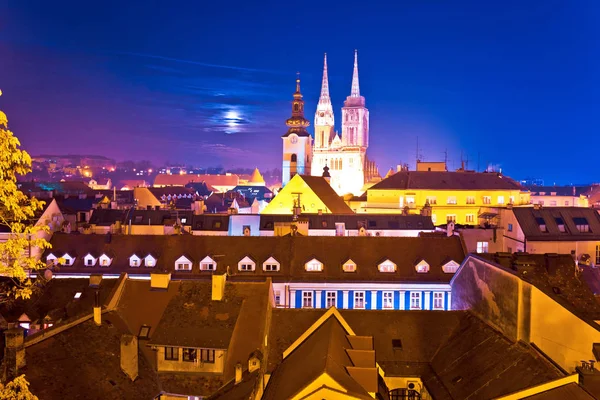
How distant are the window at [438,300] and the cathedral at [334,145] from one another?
282ft

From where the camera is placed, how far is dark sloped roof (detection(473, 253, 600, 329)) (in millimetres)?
23719

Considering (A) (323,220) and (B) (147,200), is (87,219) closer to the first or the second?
(A) (323,220)

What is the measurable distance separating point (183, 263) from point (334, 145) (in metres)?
128

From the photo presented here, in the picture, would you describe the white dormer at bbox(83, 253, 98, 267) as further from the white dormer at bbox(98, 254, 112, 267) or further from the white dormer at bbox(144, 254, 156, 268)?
the white dormer at bbox(144, 254, 156, 268)

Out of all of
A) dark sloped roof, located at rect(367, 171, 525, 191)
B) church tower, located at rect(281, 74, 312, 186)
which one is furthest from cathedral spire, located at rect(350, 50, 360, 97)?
dark sloped roof, located at rect(367, 171, 525, 191)

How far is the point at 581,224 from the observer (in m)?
59.5

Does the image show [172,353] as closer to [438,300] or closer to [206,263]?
[206,263]

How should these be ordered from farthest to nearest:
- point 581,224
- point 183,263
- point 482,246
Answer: point 581,224, point 482,246, point 183,263

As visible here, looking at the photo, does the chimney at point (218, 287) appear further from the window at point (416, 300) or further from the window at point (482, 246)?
the window at point (482, 246)

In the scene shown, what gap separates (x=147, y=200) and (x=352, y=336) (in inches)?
4187

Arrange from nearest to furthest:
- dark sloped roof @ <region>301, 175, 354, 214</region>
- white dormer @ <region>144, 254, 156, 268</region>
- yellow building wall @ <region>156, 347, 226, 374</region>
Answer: yellow building wall @ <region>156, 347, 226, 374</region>
white dormer @ <region>144, 254, 156, 268</region>
dark sloped roof @ <region>301, 175, 354, 214</region>

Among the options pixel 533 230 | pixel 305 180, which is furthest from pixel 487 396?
pixel 305 180

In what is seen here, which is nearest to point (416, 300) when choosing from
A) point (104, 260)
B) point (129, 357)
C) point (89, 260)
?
point (129, 357)

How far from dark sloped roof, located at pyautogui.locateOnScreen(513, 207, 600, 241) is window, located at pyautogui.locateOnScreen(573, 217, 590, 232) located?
14 cm
